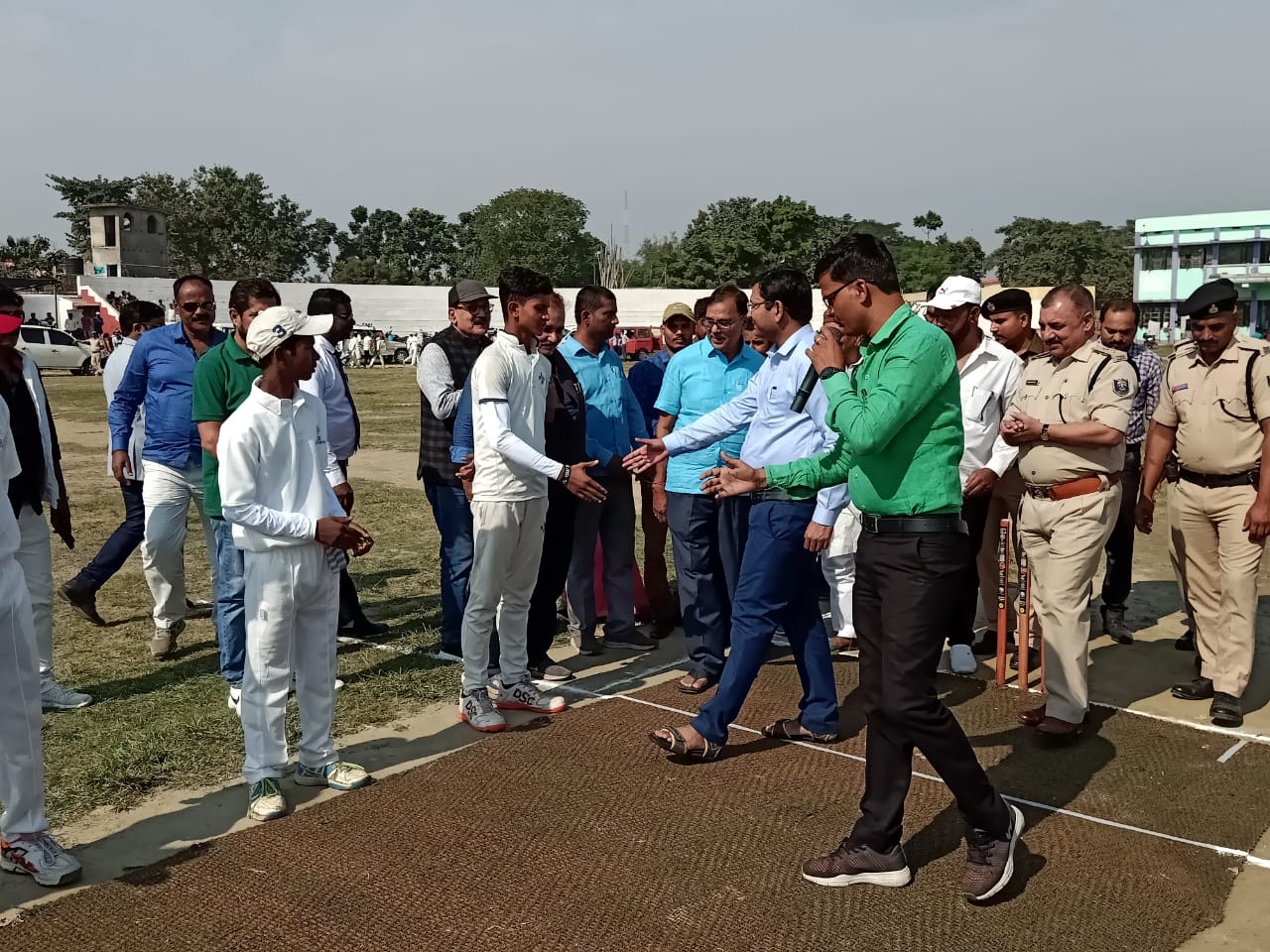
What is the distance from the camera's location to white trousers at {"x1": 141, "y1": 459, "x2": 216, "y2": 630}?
6188mm

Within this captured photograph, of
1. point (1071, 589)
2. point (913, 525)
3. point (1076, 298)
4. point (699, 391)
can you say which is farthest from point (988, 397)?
point (913, 525)

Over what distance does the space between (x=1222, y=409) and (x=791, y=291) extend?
92.9 inches

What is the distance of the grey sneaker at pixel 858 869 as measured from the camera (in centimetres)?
365

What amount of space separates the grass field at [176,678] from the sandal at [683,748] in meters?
1.52

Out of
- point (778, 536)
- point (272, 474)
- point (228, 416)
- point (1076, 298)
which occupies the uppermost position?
point (1076, 298)

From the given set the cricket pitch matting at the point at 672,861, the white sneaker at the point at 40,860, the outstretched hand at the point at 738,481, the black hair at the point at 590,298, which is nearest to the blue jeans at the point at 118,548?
the black hair at the point at 590,298

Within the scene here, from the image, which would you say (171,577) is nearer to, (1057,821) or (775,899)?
(775,899)

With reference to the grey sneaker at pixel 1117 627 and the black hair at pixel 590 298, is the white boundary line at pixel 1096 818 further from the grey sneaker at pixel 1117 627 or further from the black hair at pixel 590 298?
the black hair at pixel 590 298

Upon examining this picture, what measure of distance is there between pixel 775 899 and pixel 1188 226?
73.0 m

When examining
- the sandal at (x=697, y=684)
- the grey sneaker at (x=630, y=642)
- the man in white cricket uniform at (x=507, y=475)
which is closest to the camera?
the man in white cricket uniform at (x=507, y=475)

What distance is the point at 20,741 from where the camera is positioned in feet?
11.9

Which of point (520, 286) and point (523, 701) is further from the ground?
point (520, 286)

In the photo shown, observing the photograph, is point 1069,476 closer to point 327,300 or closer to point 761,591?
point 761,591

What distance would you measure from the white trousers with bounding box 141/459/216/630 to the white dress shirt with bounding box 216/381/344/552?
2237mm
